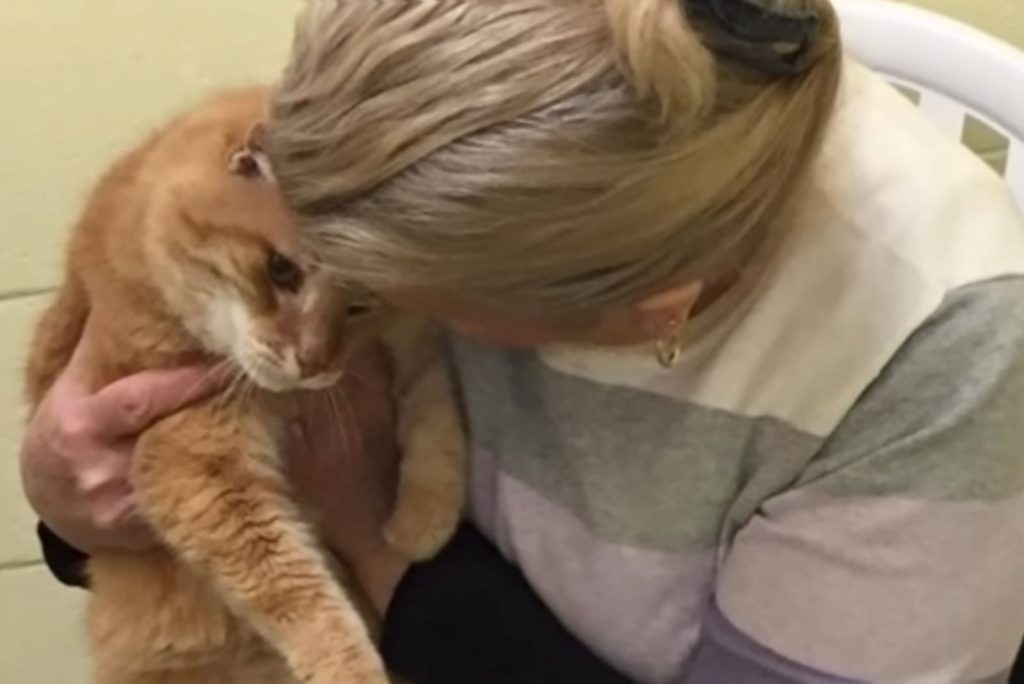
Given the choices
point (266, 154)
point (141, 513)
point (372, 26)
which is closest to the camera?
point (372, 26)

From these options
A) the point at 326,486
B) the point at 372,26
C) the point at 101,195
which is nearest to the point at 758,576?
the point at 326,486

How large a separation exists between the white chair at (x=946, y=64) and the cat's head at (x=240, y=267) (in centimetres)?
53

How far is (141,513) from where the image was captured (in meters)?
1.26

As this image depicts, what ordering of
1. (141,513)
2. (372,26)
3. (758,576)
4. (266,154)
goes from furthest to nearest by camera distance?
(141,513) → (758,576) → (266,154) → (372,26)

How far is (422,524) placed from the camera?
4.08 feet

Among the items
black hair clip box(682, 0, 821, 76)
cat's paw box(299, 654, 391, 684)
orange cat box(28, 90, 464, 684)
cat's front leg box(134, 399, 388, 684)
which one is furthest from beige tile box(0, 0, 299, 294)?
black hair clip box(682, 0, 821, 76)

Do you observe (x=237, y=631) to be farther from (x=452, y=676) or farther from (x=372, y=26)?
(x=372, y=26)

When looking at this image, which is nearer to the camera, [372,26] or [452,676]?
[372,26]

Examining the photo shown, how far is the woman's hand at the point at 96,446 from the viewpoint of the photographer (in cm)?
124

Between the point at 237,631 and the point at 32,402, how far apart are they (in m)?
0.26

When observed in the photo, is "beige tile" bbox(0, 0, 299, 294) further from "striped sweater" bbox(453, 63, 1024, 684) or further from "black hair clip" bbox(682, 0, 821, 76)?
"black hair clip" bbox(682, 0, 821, 76)

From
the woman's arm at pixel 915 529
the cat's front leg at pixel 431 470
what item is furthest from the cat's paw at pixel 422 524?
the woman's arm at pixel 915 529

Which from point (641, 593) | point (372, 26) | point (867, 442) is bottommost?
point (641, 593)

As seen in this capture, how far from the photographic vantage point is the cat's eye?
3.86 feet
